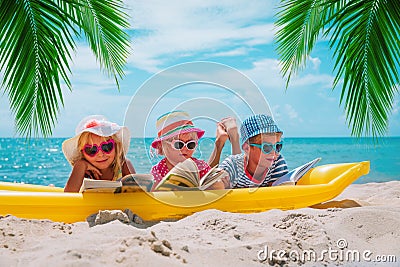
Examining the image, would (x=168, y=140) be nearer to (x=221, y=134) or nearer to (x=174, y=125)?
(x=174, y=125)

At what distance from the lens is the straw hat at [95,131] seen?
11.5 ft

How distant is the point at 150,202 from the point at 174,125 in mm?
700

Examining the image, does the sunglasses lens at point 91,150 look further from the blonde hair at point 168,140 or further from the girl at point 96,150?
the blonde hair at point 168,140

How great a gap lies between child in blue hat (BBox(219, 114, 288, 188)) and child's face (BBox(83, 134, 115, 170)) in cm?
96

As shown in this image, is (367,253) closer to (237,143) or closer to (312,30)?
(237,143)

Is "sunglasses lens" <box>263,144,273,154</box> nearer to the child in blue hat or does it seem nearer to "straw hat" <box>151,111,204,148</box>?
the child in blue hat

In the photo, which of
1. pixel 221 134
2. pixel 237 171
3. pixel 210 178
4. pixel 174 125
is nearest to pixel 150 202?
pixel 210 178

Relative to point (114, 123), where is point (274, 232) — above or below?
below

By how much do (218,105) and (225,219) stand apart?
0.96 meters

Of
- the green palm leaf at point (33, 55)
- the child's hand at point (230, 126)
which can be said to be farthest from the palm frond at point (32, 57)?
the child's hand at point (230, 126)

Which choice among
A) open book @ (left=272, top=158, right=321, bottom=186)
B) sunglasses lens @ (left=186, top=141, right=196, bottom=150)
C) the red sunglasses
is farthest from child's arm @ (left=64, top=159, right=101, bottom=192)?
open book @ (left=272, top=158, right=321, bottom=186)

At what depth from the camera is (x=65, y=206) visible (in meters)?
3.12

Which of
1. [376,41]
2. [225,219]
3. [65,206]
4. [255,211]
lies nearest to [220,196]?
[255,211]

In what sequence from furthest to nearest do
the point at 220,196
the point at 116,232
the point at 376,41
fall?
1. the point at 376,41
2. the point at 220,196
3. the point at 116,232
